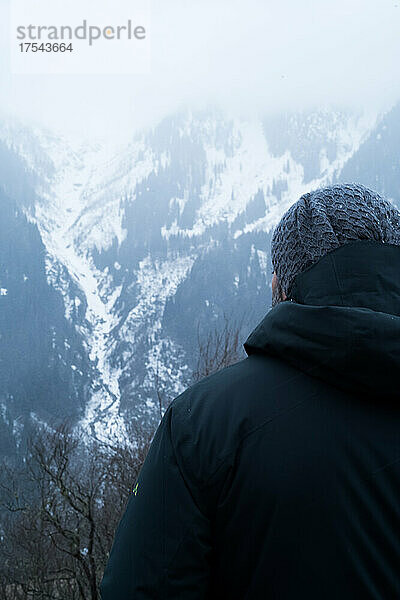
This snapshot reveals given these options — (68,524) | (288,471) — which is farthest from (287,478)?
(68,524)

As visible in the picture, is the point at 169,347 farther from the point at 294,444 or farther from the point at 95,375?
the point at 294,444

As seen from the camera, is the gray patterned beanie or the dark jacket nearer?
the dark jacket

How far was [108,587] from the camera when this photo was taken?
4.29 ft

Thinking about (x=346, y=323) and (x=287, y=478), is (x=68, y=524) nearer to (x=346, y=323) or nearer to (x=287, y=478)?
(x=287, y=478)

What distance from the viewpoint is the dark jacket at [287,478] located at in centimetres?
121

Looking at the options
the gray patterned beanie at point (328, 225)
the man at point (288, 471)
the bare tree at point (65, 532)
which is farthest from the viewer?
the bare tree at point (65, 532)

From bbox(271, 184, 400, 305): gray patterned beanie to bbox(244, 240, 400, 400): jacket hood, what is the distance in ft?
0.15

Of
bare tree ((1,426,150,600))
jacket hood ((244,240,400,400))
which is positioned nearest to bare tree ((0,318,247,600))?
bare tree ((1,426,150,600))

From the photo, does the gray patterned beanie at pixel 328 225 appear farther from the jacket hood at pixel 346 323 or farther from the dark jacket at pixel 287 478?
the dark jacket at pixel 287 478

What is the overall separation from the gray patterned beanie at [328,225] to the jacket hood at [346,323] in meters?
0.04

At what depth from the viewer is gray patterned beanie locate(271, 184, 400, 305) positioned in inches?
56.2

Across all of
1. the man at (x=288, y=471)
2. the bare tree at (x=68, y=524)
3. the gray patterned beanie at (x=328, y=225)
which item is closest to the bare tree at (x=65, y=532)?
the bare tree at (x=68, y=524)

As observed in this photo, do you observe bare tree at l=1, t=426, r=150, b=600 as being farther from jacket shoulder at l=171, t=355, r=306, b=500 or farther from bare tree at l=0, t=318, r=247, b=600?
jacket shoulder at l=171, t=355, r=306, b=500

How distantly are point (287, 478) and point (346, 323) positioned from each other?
0.37 metres
